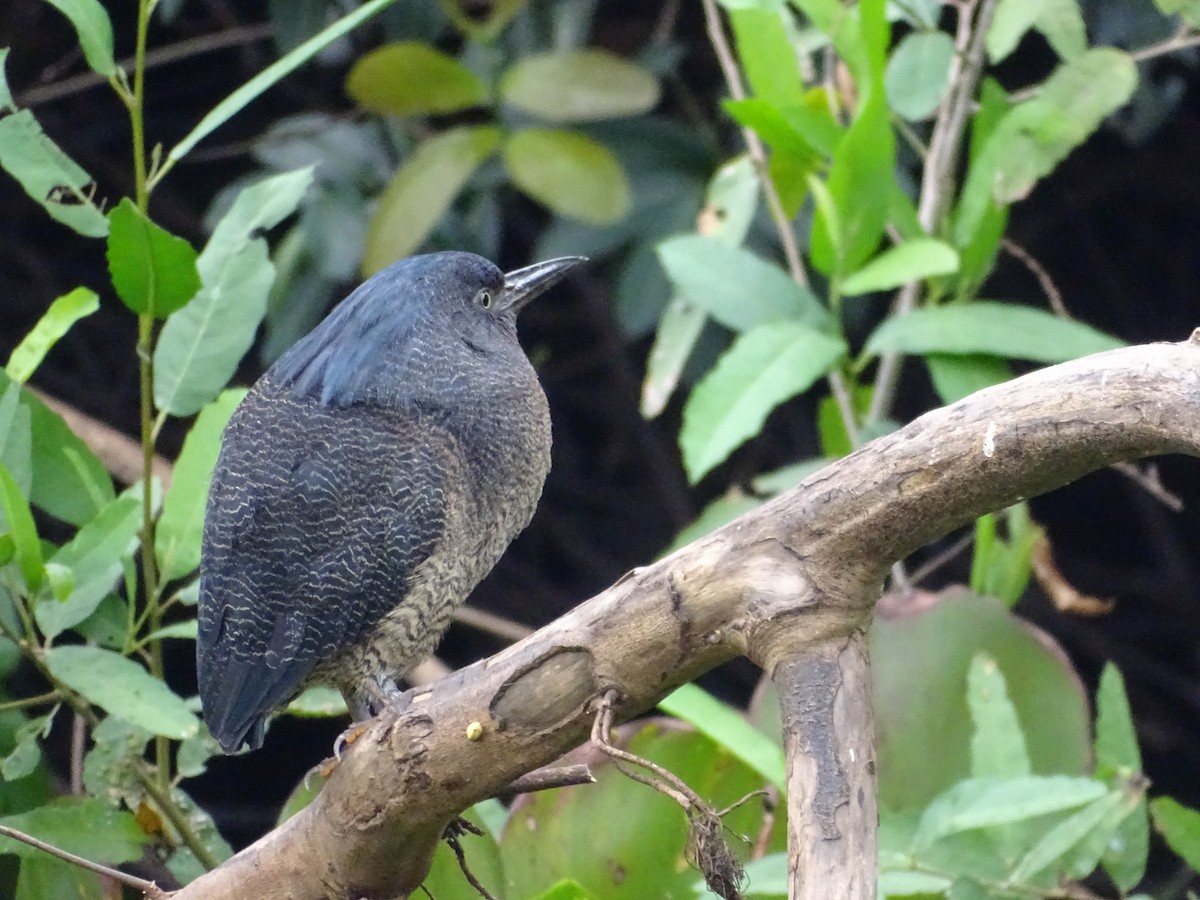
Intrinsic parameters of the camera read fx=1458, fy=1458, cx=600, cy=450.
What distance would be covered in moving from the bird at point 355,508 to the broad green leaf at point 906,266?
1.52 ft

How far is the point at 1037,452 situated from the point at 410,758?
21.3 inches

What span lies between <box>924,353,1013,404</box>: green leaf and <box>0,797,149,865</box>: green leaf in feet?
3.45

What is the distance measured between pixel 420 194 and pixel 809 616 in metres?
1.37

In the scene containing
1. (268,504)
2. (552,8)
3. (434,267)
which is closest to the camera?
(268,504)

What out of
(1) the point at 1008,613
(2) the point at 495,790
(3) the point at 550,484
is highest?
(2) the point at 495,790

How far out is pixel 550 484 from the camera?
116 inches

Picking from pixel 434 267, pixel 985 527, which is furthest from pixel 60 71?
pixel 985 527

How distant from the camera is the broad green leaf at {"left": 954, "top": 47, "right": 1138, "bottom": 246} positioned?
5.74ft

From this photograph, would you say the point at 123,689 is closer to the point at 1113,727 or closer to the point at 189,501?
the point at 189,501

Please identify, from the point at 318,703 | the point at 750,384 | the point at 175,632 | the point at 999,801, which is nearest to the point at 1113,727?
the point at 999,801

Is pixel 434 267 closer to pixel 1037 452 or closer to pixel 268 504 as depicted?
pixel 268 504

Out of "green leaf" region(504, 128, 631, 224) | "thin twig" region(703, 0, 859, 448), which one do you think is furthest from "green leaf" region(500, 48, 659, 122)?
"thin twig" region(703, 0, 859, 448)

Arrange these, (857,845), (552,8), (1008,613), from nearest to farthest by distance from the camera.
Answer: (857,845), (1008,613), (552,8)

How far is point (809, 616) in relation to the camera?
38.4 inches
